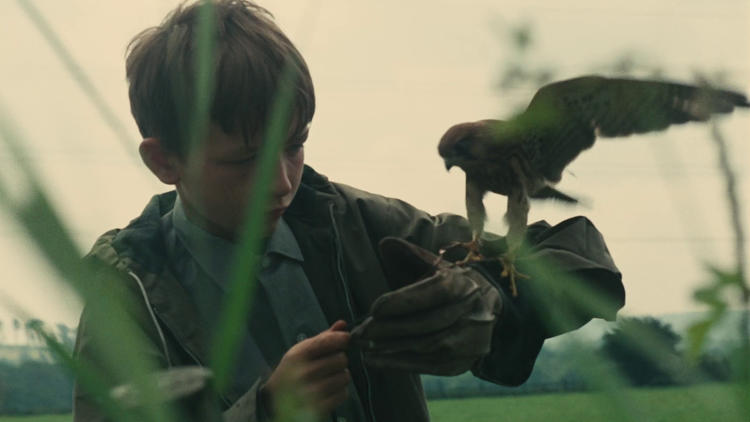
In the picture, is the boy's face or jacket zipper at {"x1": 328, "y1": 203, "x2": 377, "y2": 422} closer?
the boy's face

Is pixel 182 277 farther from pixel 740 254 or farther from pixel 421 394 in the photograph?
pixel 740 254

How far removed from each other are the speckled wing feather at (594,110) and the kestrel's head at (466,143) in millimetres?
133

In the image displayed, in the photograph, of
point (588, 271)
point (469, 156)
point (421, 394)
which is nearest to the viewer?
point (588, 271)

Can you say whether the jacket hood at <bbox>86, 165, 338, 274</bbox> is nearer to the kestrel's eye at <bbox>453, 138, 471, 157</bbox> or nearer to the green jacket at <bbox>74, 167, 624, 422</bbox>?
the green jacket at <bbox>74, 167, 624, 422</bbox>

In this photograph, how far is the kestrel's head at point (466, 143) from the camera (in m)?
1.17

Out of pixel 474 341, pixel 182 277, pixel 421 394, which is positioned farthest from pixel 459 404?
pixel 474 341

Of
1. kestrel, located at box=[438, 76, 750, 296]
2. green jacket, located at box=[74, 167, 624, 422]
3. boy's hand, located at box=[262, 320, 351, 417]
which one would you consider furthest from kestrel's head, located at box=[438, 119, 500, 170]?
boy's hand, located at box=[262, 320, 351, 417]

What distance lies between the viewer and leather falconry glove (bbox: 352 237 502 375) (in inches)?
31.0

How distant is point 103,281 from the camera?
21 centimetres

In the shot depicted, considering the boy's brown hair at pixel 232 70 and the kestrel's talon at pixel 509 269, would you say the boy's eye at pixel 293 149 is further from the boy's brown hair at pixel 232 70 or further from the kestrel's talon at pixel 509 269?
the kestrel's talon at pixel 509 269

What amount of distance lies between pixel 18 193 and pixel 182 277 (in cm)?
104

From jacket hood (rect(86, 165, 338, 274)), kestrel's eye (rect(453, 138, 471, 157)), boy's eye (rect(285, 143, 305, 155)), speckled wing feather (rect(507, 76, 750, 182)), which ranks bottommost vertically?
jacket hood (rect(86, 165, 338, 274))

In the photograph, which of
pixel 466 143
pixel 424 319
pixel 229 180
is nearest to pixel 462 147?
pixel 466 143

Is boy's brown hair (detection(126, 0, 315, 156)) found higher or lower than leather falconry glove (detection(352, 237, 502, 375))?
higher
